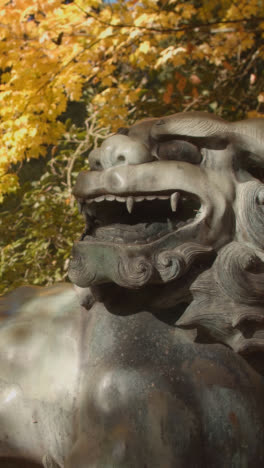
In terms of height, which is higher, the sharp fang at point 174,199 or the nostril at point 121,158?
the nostril at point 121,158

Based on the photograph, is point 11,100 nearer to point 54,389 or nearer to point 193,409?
point 54,389

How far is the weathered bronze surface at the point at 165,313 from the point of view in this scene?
42.5 inches

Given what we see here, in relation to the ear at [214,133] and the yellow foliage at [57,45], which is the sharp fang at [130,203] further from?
the yellow foliage at [57,45]

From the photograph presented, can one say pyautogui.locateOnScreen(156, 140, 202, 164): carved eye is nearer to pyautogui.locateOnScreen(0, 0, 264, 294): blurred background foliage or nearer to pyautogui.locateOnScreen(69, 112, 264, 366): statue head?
pyautogui.locateOnScreen(69, 112, 264, 366): statue head

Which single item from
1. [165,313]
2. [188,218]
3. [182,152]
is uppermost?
[182,152]

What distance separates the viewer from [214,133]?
3.77 ft

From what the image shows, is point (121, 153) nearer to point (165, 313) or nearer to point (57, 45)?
point (165, 313)

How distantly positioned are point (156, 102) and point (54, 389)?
284cm

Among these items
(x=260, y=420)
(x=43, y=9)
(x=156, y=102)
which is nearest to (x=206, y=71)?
(x=156, y=102)

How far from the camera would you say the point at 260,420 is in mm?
1104

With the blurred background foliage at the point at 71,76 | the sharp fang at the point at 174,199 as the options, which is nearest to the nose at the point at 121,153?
the sharp fang at the point at 174,199

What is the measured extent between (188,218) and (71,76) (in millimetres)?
1950

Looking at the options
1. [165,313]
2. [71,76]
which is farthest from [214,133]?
[71,76]

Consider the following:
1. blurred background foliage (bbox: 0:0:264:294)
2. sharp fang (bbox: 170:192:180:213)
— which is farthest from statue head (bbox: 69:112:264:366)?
blurred background foliage (bbox: 0:0:264:294)
